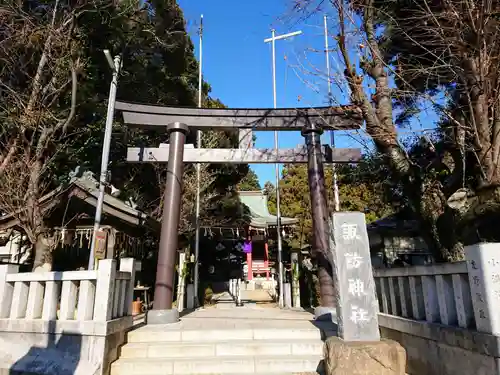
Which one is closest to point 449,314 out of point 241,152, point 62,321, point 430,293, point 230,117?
point 430,293

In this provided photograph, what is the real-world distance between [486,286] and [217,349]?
4091 mm

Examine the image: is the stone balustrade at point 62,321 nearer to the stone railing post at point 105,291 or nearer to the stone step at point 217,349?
the stone railing post at point 105,291

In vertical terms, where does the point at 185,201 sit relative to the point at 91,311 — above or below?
above

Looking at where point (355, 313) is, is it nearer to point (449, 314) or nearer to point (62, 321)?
point (449, 314)

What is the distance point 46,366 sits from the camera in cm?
512

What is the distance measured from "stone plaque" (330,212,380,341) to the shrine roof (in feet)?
42.0

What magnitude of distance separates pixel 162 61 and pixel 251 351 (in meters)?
15.0

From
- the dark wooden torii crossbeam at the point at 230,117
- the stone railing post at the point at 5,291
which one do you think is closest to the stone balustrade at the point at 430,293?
the dark wooden torii crossbeam at the point at 230,117

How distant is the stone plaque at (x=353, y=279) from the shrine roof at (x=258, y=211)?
1280cm

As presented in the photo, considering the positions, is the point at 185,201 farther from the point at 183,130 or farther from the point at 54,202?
the point at 183,130

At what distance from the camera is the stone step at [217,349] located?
18.5ft

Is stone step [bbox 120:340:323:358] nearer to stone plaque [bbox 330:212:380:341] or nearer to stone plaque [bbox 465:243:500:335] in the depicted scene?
stone plaque [bbox 330:212:380:341]

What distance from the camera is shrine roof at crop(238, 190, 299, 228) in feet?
62.4

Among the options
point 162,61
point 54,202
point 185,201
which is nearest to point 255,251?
point 185,201
